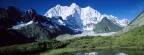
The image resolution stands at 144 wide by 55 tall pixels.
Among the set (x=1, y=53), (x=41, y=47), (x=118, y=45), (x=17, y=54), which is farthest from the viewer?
(x=41, y=47)

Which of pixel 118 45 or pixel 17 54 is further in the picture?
pixel 118 45

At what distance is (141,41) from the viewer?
140 metres

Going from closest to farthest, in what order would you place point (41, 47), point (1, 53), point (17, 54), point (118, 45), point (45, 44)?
point (1, 53)
point (17, 54)
point (118, 45)
point (41, 47)
point (45, 44)

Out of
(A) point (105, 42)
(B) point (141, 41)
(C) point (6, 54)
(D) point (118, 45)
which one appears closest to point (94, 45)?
(A) point (105, 42)

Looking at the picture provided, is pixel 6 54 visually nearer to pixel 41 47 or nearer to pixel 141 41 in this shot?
pixel 41 47

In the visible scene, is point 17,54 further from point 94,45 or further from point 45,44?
point 94,45

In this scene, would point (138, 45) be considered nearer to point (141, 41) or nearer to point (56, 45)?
point (141, 41)

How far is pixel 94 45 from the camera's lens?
16500 cm

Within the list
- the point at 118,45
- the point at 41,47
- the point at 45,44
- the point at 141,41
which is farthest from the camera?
the point at 45,44

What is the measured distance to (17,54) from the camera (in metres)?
131

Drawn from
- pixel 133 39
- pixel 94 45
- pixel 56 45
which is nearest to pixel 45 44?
pixel 56 45

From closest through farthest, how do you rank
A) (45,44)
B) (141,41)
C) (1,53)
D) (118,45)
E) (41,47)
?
(1,53) → (141,41) → (118,45) → (41,47) → (45,44)

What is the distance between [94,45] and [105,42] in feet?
31.4

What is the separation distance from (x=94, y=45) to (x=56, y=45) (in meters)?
32.4
